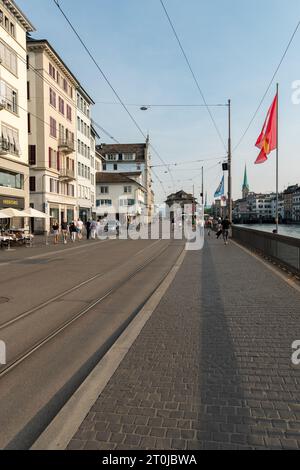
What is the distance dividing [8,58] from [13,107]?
3603 mm

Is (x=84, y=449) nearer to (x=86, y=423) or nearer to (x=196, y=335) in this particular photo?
(x=86, y=423)

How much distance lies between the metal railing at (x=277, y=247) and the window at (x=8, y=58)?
72.8 feet

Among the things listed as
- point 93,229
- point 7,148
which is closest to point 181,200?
point 93,229

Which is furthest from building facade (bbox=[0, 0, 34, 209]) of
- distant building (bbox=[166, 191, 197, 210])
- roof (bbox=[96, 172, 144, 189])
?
distant building (bbox=[166, 191, 197, 210])

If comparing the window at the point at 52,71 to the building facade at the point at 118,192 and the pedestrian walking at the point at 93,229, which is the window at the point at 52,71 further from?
the building facade at the point at 118,192

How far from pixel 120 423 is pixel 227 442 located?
84 cm

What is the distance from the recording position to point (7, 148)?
2948 centimetres

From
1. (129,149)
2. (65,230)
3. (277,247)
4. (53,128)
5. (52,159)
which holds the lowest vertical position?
(277,247)

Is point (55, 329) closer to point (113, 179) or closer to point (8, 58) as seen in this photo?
point (8, 58)

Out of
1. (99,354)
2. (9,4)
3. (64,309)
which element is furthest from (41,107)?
(99,354)

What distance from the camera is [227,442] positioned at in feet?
9.27

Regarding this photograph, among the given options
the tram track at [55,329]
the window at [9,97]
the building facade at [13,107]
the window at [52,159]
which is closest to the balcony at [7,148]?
the building facade at [13,107]

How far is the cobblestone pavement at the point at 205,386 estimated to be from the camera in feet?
9.52
